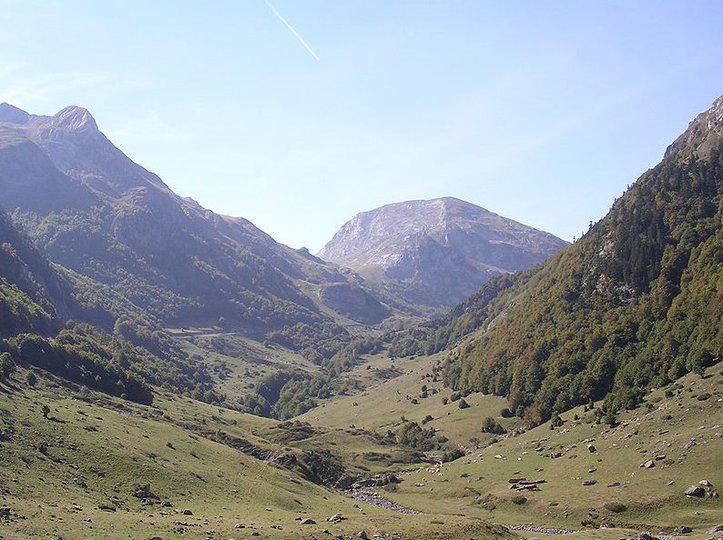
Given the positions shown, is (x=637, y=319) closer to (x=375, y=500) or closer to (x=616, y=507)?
(x=375, y=500)

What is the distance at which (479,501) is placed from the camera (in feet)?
313

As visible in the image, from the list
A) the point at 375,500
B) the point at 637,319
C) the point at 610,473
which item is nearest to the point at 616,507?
the point at 610,473

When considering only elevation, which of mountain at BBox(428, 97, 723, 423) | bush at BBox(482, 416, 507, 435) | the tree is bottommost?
bush at BBox(482, 416, 507, 435)

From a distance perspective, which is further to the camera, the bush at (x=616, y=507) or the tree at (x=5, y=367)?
the tree at (x=5, y=367)

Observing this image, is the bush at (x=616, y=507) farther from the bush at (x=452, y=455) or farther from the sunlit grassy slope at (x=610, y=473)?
the bush at (x=452, y=455)

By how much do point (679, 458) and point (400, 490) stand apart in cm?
5470

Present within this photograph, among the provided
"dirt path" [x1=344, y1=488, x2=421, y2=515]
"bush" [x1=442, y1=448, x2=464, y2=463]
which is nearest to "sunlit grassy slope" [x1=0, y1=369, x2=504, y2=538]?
"dirt path" [x1=344, y1=488, x2=421, y2=515]

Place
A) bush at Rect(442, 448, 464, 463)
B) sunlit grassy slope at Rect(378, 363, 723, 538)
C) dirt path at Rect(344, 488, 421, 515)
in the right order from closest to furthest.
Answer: sunlit grassy slope at Rect(378, 363, 723, 538) < dirt path at Rect(344, 488, 421, 515) < bush at Rect(442, 448, 464, 463)

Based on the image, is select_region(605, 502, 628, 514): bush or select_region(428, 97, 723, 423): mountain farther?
select_region(428, 97, 723, 423): mountain

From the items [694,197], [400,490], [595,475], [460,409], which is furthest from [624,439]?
[694,197]

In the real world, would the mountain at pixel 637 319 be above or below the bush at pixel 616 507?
above

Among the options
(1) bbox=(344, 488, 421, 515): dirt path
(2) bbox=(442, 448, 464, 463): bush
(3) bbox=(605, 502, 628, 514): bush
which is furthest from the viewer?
(2) bbox=(442, 448, 464, 463): bush

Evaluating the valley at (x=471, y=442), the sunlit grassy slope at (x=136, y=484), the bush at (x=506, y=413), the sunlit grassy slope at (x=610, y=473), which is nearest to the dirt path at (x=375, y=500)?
the valley at (x=471, y=442)

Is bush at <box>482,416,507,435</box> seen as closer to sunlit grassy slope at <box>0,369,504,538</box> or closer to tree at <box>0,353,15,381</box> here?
sunlit grassy slope at <box>0,369,504,538</box>
